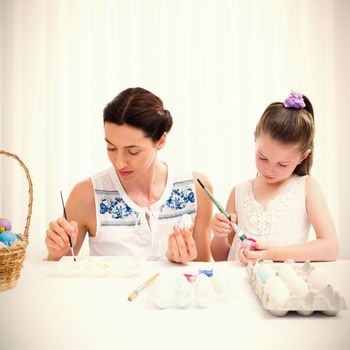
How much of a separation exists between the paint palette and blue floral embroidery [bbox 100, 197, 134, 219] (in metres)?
0.29

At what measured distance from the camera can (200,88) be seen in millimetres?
2537

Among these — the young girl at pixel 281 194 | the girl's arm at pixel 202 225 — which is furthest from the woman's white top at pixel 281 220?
the girl's arm at pixel 202 225

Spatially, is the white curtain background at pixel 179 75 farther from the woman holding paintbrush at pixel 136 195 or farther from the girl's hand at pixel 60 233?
the girl's hand at pixel 60 233

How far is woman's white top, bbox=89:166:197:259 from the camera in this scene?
5.07 feet

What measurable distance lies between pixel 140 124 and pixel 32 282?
617 millimetres

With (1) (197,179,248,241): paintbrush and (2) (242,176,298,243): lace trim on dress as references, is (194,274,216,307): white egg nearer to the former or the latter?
(1) (197,179,248,241): paintbrush

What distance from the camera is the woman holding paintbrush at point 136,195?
1441 mm

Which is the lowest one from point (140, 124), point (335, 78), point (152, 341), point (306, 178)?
point (152, 341)

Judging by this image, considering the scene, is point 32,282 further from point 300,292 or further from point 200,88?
point 200,88

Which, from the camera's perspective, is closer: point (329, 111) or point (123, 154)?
point (123, 154)

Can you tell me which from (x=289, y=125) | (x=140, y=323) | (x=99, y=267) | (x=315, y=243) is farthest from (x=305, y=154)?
(x=140, y=323)

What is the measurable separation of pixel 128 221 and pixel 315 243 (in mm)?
638

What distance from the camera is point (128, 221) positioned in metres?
1.56

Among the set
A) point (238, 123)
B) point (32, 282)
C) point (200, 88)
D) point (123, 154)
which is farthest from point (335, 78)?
point (32, 282)
